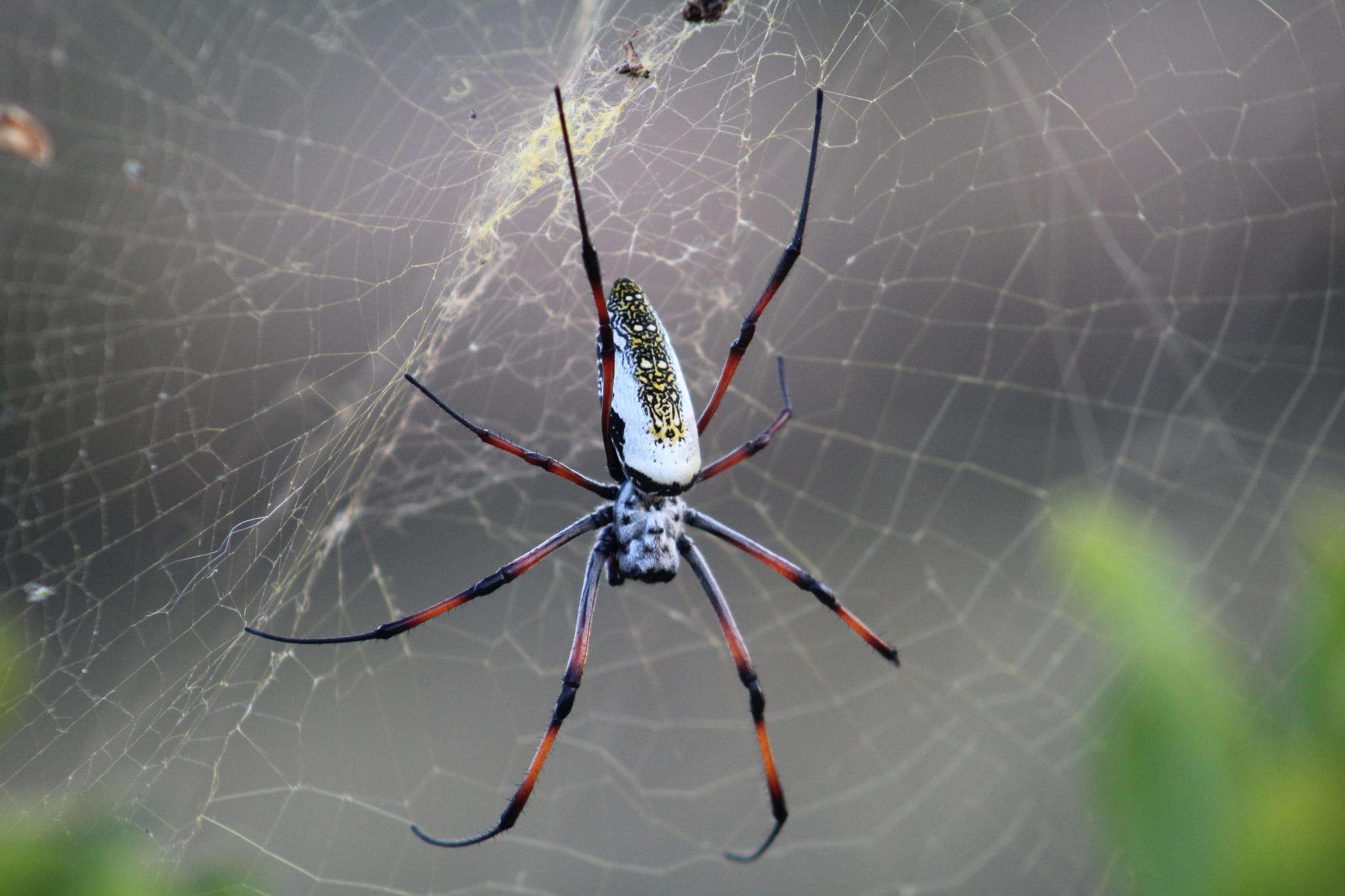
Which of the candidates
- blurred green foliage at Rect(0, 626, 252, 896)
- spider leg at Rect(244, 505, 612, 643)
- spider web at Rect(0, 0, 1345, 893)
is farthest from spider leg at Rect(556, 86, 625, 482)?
blurred green foliage at Rect(0, 626, 252, 896)

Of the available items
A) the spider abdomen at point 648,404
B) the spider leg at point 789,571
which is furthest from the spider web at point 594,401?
the spider leg at point 789,571

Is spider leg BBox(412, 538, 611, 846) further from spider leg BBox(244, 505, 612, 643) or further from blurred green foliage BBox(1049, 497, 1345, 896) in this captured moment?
blurred green foliage BBox(1049, 497, 1345, 896)

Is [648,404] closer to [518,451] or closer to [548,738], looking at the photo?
[518,451]

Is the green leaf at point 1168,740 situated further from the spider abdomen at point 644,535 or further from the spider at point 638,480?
the spider abdomen at point 644,535

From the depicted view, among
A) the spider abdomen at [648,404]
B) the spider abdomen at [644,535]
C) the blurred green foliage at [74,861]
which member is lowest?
the blurred green foliage at [74,861]

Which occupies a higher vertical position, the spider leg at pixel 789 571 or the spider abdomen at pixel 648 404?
the spider abdomen at pixel 648 404

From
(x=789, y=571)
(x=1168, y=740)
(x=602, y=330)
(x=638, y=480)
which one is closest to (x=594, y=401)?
(x=789, y=571)

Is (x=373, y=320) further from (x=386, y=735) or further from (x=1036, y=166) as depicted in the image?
(x=1036, y=166)

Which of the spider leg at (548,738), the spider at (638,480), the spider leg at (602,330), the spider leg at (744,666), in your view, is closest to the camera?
Answer: the spider leg at (602,330)
